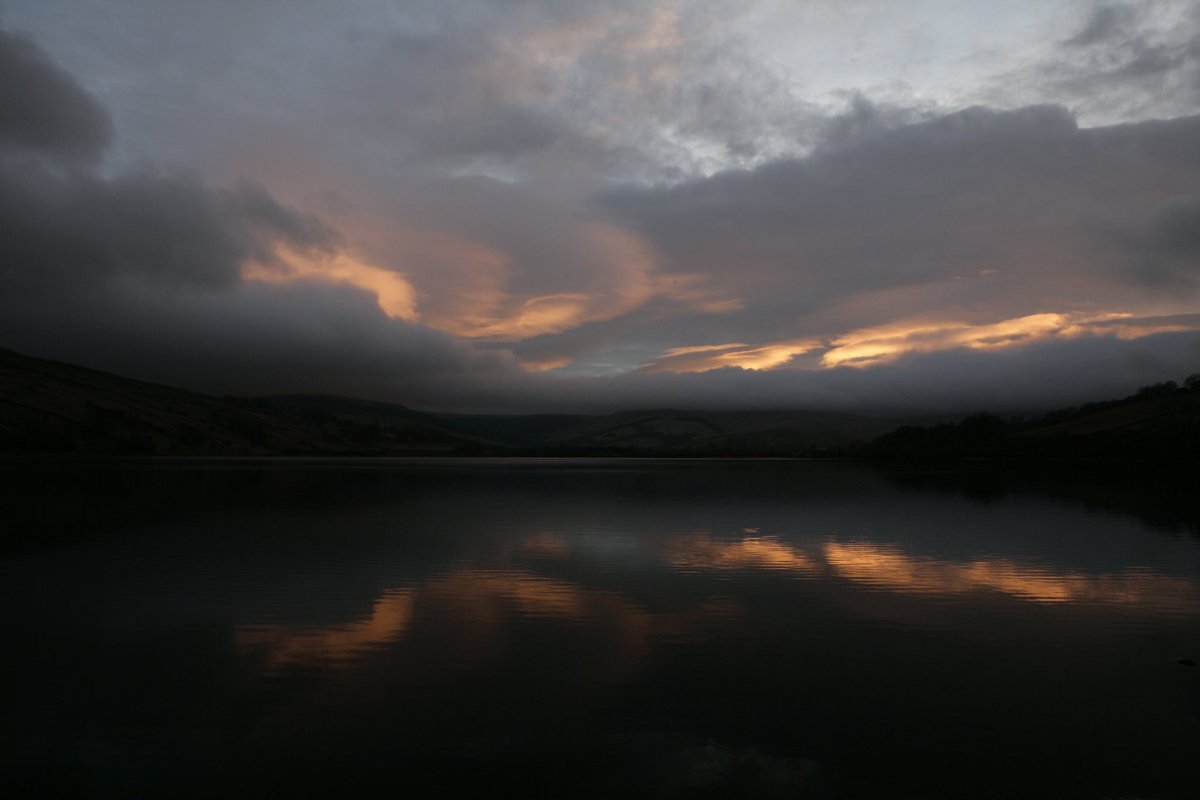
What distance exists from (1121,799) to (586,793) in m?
8.11

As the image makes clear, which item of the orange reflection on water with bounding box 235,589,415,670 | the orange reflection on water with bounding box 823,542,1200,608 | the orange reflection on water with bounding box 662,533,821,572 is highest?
the orange reflection on water with bounding box 235,589,415,670

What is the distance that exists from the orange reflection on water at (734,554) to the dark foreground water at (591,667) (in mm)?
274

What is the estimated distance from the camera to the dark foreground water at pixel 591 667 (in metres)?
11.8

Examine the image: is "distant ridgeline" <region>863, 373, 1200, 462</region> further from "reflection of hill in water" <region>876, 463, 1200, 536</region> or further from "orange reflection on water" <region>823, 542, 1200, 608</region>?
"orange reflection on water" <region>823, 542, 1200, 608</region>

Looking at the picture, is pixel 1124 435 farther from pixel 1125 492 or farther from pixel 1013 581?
pixel 1013 581

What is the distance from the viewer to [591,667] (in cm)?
1691

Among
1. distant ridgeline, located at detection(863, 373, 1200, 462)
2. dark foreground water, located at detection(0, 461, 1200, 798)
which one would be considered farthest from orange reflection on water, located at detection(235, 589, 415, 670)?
distant ridgeline, located at detection(863, 373, 1200, 462)

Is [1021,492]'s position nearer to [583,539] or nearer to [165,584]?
[583,539]

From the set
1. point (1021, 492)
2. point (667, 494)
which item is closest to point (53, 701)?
point (667, 494)

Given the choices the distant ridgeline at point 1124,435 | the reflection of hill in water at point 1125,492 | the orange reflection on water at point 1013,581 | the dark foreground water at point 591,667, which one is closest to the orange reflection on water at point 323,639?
the dark foreground water at point 591,667

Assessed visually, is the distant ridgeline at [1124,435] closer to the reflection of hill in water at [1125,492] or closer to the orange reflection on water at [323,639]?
the reflection of hill in water at [1125,492]

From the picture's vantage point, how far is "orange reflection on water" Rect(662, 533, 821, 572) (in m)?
31.1

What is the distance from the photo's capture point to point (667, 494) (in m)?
73.5

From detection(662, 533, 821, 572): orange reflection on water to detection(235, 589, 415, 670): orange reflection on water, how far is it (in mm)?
13686
